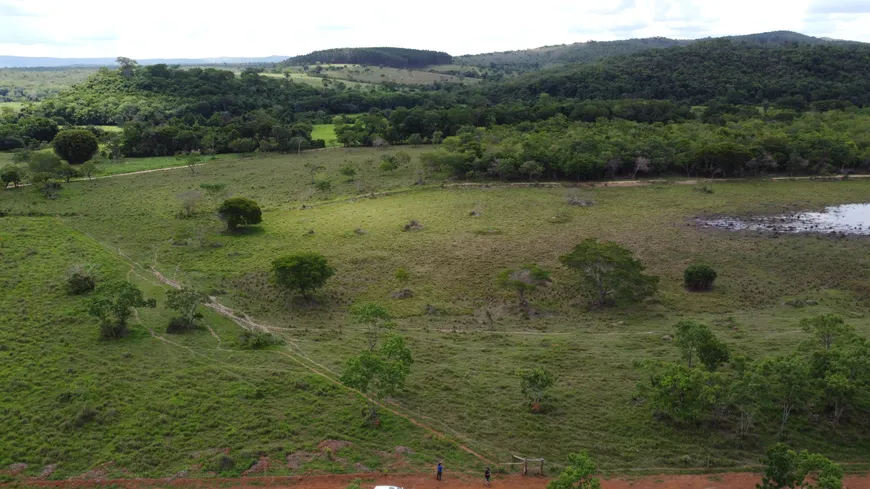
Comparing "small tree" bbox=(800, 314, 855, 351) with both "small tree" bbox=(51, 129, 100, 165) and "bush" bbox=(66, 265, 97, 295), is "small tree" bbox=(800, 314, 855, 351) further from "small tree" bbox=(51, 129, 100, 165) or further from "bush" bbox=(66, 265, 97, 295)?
"small tree" bbox=(51, 129, 100, 165)

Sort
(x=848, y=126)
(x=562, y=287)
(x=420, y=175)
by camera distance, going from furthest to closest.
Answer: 1. (x=848, y=126)
2. (x=420, y=175)
3. (x=562, y=287)

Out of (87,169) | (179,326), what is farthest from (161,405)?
(87,169)

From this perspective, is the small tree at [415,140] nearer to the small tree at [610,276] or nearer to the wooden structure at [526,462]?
the small tree at [610,276]

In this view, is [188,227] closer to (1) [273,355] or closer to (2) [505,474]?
(1) [273,355]

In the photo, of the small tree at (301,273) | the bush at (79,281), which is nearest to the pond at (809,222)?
the small tree at (301,273)

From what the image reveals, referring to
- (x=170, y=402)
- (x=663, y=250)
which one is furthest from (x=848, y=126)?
(x=170, y=402)

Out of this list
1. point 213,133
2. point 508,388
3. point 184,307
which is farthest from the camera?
point 213,133
